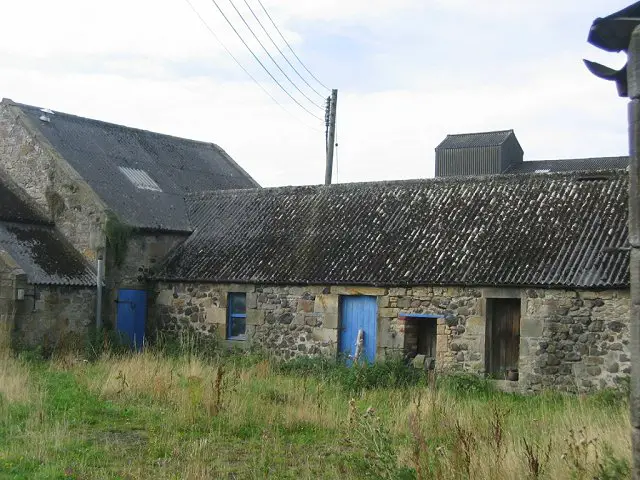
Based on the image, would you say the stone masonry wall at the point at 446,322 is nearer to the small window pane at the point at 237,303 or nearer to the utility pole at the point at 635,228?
the small window pane at the point at 237,303

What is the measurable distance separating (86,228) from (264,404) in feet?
33.6

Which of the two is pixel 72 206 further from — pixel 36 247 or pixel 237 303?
pixel 237 303

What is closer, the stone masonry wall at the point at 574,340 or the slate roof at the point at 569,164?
the stone masonry wall at the point at 574,340

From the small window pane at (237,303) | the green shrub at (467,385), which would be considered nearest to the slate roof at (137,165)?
the small window pane at (237,303)

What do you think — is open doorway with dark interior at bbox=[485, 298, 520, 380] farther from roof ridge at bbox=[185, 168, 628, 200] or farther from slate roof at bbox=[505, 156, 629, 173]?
slate roof at bbox=[505, 156, 629, 173]

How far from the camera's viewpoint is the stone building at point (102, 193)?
20.6 m

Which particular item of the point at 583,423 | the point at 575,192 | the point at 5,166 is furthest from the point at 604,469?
the point at 5,166

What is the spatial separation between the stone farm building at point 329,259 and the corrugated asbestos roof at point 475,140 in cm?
1989

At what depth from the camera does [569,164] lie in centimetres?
4006

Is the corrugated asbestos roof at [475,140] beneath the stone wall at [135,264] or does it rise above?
above

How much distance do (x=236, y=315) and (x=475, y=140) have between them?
2455 cm

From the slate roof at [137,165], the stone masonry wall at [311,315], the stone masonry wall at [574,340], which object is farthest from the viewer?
the slate roof at [137,165]

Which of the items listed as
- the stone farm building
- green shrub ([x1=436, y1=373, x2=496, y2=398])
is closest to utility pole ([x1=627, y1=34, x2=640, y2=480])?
green shrub ([x1=436, y1=373, x2=496, y2=398])

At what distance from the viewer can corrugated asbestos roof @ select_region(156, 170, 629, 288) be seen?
1617 centimetres
